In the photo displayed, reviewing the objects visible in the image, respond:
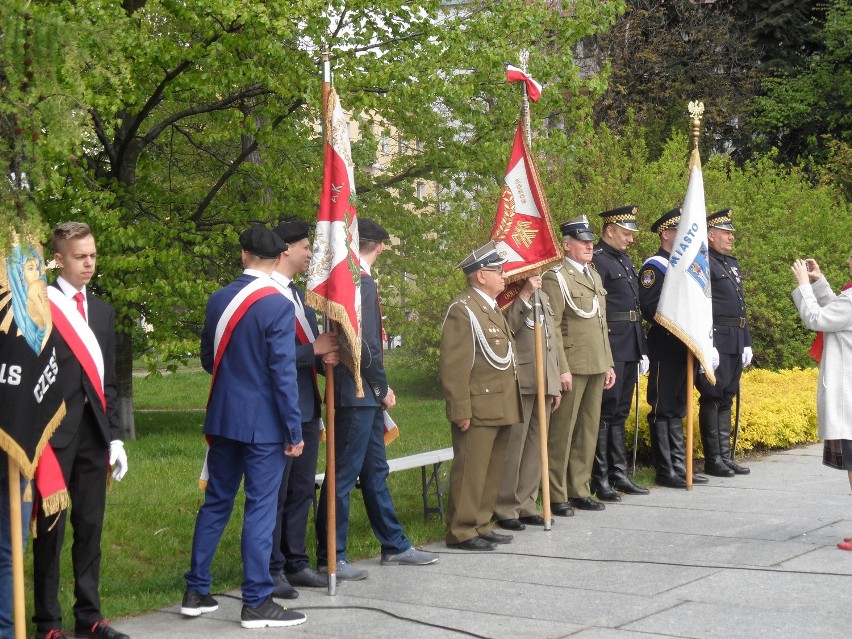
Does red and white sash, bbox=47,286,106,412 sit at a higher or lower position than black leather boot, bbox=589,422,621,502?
A: higher

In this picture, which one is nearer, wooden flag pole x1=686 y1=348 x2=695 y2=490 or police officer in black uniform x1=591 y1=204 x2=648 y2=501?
police officer in black uniform x1=591 y1=204 x2=648 y2=501

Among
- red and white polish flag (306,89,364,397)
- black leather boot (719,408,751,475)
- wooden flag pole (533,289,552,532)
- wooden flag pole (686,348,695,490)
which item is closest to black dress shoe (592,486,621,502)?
wooden flag pole (686,348,695,490)

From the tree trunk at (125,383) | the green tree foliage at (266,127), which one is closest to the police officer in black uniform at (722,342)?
the green tree foliage at (266,127)

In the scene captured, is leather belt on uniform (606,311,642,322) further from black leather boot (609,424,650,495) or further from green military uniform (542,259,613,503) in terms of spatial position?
black leather boot (609,424,650,495)

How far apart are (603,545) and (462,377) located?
1.47 metres

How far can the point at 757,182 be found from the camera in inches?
848

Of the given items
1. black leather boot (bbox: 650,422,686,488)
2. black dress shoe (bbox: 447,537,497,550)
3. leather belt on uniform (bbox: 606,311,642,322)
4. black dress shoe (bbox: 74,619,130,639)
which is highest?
leather belt on uniform (bbox: 606,311,642,322)

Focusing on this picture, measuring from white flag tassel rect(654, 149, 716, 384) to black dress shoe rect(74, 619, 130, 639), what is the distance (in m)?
5.96

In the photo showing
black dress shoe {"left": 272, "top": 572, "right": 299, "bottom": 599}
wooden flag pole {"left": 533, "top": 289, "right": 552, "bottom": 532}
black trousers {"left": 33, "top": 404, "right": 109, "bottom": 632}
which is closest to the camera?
black trousers {"left": 33, "top": 404, "right": 109, "bottom": 632}

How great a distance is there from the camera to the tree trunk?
51.6 ft

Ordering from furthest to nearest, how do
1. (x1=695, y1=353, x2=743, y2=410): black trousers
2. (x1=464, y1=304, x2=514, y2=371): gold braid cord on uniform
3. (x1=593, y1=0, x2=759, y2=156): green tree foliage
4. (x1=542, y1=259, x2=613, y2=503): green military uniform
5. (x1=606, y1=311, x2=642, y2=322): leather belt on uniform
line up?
(x1=593, y1=0, x2=759, y2=156): green tree foliage < (x1=695, y1=353, x2=743, y2=410): black trousers < (x1=606, y1=311, x2=642, y2=322): leather belt on uniform < (x1=542, y1=259, x2=613, y2=503): green military uniform < (x1=464, y1=304, x2=514, y2=371): gold braid cord on uniform

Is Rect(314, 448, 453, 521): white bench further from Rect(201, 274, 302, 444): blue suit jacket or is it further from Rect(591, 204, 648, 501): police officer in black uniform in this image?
Rect(201, 274, 302, 444): blue suit jacket

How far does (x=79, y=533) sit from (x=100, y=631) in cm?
50

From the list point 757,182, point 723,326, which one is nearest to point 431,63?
point 723,326
